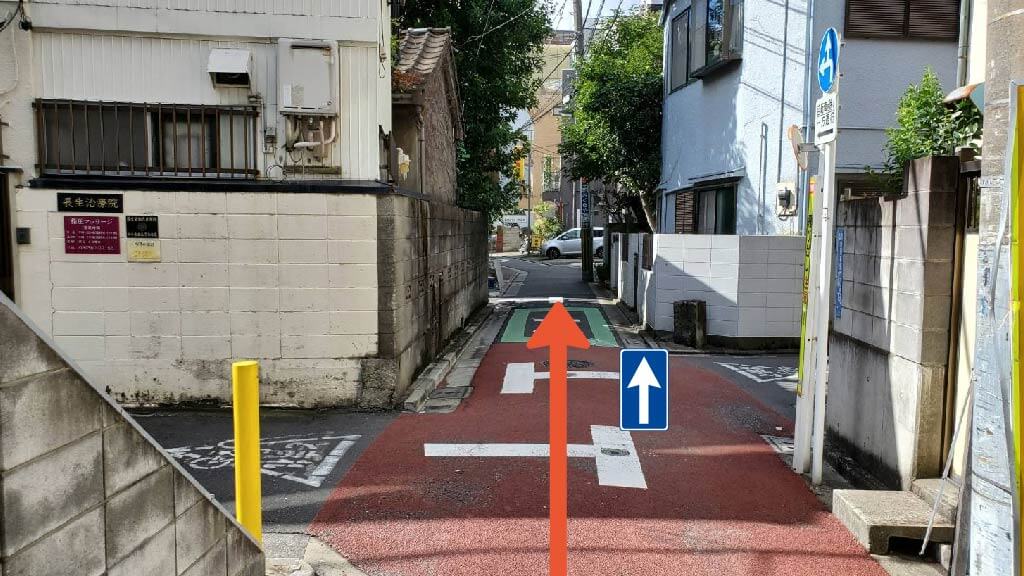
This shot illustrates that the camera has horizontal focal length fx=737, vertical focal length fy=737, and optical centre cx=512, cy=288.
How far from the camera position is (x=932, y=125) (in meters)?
6.02

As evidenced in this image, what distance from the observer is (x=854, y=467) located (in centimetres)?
626

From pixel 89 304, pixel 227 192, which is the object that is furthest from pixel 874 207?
pixel 89 304

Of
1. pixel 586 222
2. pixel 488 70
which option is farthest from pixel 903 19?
pixel 586 222

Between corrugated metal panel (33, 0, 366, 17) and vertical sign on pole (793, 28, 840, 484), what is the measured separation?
16.2 ft

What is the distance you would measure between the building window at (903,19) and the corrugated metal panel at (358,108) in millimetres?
8912

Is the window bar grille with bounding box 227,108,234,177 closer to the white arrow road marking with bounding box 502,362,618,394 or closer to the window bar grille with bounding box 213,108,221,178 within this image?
the window bar grille with bounding box 213,108,221,178

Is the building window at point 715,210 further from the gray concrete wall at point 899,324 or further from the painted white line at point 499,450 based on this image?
the painted white line at point 499,450

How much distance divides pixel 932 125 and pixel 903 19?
322 inches

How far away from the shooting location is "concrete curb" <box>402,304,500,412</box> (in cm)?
866

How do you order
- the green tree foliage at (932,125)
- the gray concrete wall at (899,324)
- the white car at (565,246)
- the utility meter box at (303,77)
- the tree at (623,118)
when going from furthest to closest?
the white car at (565,246)
the tree at (623,118)
the utility meter box at (303,77)
the green tree foliage at (932,125)
the gray concrete wall at (899,324)

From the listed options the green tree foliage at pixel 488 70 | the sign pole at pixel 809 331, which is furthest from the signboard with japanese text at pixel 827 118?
the green tree foliage at pixel 488 70

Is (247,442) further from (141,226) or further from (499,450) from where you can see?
(141,226)

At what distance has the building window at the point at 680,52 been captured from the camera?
16.8m

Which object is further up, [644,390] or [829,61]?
[829,61]
